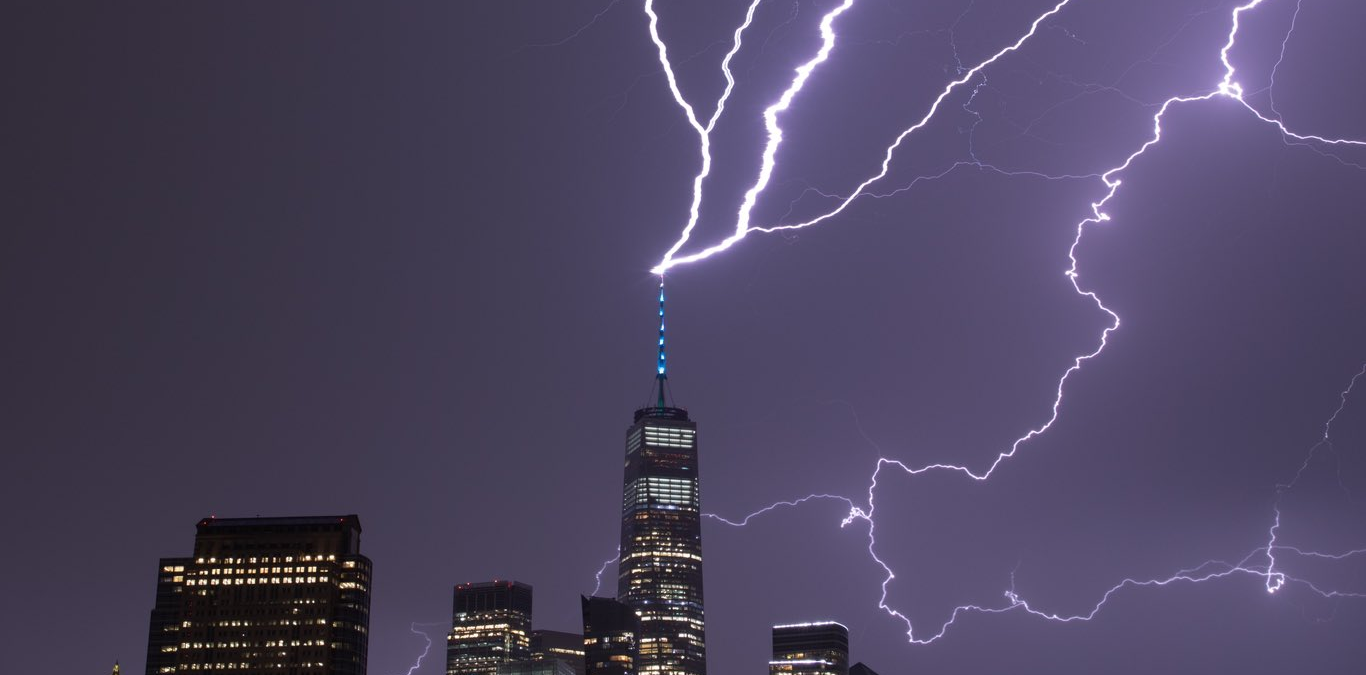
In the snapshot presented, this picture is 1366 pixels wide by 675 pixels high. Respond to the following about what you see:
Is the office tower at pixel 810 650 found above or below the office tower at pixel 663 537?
below

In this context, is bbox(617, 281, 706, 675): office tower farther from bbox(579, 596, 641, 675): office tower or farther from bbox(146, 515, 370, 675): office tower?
bbox(146, 515, 370, 675): office tower

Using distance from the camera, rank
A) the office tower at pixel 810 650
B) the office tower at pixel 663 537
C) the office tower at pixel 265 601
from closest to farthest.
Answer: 1. the office tower at pixel 265 601
2. the office tower at pixel 810 650
3. the office tower at pixel 663 537

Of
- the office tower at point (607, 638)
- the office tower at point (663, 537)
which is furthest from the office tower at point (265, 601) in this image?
the office tower at point (663, 537)

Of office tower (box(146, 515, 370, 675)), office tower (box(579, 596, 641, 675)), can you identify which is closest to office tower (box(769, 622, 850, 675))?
office tower (box(579, 596, 641, 675))

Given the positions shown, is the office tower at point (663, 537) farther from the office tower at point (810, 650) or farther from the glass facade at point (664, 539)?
the office tower at point (810, 650)

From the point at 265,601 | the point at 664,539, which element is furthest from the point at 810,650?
the point at 265,601

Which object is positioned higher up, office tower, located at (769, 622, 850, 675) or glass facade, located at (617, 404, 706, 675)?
glass facade, located at (617, 404, 706, 675)

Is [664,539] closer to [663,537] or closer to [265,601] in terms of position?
[663,537]
